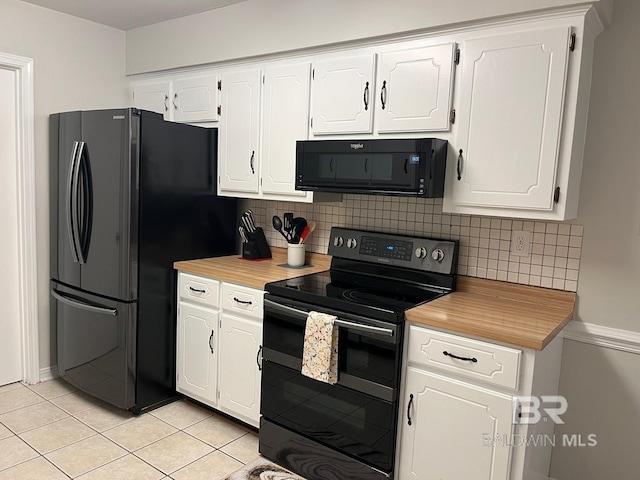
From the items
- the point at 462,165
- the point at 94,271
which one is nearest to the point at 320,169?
the point at 462,165

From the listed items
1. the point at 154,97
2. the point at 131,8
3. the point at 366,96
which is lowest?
the point at 366,96

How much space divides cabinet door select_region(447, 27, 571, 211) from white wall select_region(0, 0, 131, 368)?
253 centimetres

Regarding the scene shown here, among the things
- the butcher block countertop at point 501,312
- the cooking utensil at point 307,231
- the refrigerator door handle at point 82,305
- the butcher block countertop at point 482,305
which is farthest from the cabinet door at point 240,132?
the butcher block countertop at point 501,312

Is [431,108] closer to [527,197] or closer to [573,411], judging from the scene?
[527,197]

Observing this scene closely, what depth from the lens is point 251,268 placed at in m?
2.90

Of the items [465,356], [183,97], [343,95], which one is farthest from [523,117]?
[183,97]

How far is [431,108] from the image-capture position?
2.26 meters

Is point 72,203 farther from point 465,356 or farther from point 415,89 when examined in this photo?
point 465,356

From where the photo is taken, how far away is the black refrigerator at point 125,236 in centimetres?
276

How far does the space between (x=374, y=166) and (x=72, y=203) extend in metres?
1.86

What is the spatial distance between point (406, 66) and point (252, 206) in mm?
1526

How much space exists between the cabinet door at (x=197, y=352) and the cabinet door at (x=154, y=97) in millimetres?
1384

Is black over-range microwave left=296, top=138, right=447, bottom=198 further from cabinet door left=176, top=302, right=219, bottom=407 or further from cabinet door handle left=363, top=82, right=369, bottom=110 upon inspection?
cabinet door left=176, top=302, right=219, bottom=407

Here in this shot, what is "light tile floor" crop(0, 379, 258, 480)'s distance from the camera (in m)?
2.37
